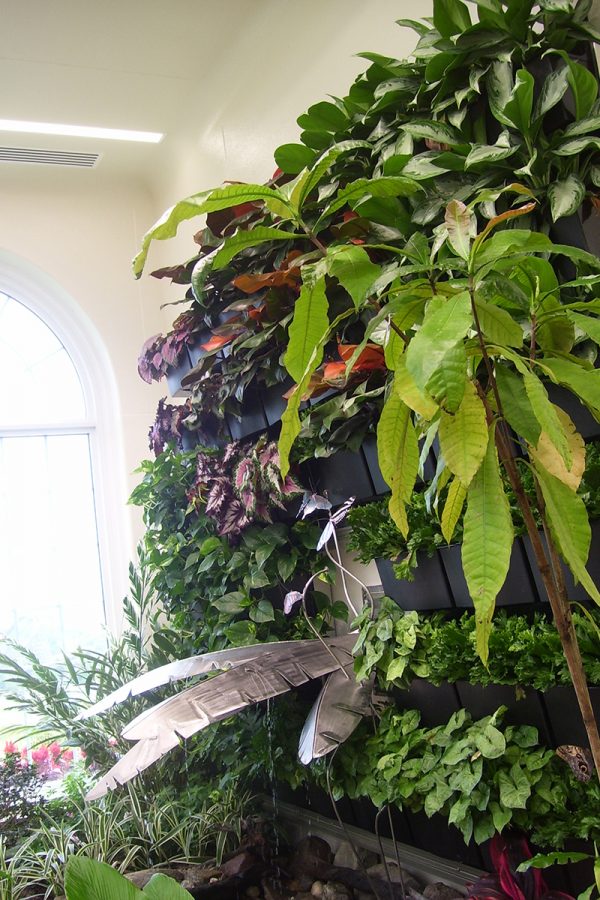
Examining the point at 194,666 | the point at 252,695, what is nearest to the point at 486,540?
the point at 252,695

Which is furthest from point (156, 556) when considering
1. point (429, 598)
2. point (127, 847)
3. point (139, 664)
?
point (429, 598)

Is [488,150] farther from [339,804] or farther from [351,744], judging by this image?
[339,804]

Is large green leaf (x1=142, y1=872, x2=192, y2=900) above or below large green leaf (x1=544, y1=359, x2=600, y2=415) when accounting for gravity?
below

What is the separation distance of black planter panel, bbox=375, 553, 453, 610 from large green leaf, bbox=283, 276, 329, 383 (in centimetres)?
100

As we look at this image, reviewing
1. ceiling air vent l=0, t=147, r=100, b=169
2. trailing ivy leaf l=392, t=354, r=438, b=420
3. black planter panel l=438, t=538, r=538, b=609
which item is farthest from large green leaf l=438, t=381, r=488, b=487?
ceiling air vent l=0, t=147, r=100, b=169

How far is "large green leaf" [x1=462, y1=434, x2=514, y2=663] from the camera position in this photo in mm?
989

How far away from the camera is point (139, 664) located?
11.8 feet

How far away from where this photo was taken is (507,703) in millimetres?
1882

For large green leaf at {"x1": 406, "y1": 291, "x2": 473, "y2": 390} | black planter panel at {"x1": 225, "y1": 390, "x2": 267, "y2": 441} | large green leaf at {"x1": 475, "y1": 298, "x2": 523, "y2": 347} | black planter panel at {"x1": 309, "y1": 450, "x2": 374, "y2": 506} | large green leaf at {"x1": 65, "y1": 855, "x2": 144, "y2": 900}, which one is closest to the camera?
large green leaf at {"x1": 406, "y1": 291, "x2": 473, "y2": 390}

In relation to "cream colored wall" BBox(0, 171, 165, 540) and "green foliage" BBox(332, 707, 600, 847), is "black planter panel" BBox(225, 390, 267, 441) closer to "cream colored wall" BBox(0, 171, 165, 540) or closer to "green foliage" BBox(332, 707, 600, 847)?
"green foliage" BBox(332, 707, 600, 847)

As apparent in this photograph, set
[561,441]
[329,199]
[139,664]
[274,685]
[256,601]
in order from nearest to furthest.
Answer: [561,441]
[274,685]
[329,199]
[256,601]
[139,664]

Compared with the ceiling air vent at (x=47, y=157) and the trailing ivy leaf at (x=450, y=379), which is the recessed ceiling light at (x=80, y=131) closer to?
the ceiling air vent at (x=47, y=157)

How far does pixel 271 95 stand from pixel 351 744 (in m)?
2.58

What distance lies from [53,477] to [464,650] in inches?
119
